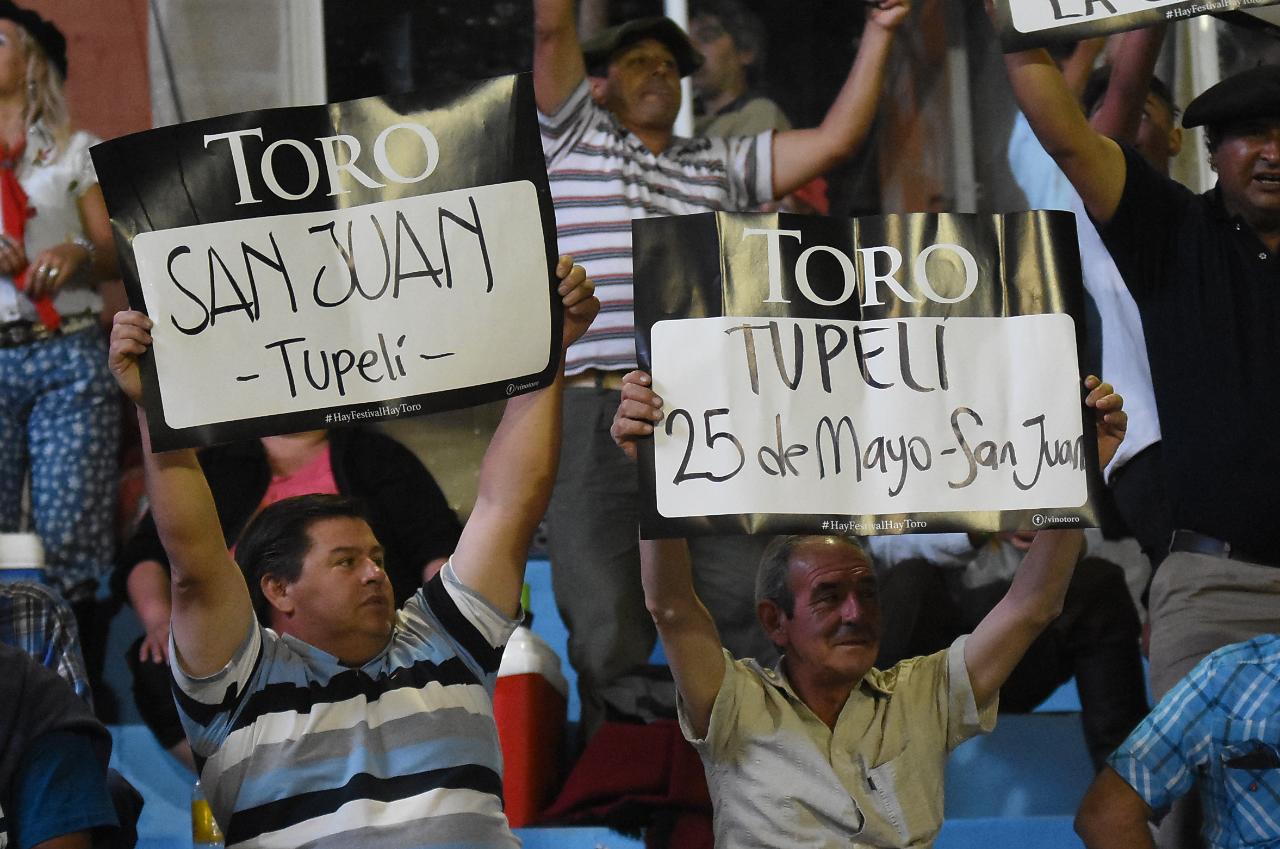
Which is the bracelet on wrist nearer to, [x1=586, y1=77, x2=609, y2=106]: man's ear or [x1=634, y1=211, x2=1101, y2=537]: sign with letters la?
[x1=586, y1=77, x2=609, y2=106]: man's ear

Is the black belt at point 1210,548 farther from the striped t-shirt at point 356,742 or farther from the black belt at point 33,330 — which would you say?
the black belt at point 33,330

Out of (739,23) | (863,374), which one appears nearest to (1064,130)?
(863,374)

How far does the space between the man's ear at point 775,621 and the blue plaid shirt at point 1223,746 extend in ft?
1.58

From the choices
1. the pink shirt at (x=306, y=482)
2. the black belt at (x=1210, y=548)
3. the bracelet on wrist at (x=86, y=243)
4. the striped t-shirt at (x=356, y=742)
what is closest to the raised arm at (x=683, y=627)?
the striped t-shirt at (x=356, y=742)

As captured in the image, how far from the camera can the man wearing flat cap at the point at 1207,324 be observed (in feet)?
7.85

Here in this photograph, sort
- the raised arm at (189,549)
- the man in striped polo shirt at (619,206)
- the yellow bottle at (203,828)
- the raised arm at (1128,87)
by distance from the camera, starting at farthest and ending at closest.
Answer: the man in striped polo shirt at (619,206) < the raised arm at (1128,87) < the yellow bottle at (203,828) < the raised arm at (189,549)

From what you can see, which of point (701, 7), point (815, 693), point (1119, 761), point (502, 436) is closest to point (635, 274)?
point (502, 436)

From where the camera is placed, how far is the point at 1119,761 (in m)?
2.20

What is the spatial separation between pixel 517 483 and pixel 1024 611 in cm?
74

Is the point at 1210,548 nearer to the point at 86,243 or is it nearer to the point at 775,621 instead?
the point at 775,621

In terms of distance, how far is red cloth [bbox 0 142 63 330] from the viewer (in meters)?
3.43

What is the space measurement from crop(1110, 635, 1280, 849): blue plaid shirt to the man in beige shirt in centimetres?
23

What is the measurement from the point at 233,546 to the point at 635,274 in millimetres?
1374

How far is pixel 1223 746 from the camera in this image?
2.18 meters
